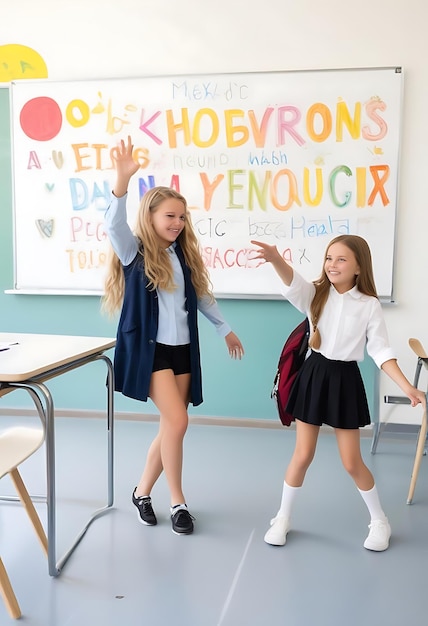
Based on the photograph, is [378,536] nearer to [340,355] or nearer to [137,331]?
[340,355]

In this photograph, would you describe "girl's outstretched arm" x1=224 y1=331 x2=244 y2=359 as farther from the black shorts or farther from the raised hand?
the raised hand

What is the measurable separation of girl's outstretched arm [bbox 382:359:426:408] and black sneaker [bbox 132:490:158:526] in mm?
1045

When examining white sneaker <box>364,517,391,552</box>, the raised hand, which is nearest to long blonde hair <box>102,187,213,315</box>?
the raised hand

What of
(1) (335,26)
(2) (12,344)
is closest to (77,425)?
(2) (12,344)

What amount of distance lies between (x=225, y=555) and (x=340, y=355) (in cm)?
80

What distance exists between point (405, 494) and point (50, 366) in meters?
1.69

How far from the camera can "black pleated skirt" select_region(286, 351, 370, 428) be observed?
6.54 ft

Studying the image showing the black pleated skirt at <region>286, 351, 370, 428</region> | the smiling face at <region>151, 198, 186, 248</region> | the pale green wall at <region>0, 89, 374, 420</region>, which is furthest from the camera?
the pale green wall at <region>0, 89, 374, 420</region>

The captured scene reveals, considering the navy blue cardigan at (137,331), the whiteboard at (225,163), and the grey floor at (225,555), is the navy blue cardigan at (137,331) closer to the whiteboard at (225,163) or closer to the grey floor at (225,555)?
the grey floor at (225,555)

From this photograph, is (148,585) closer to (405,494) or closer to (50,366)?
(50,366)

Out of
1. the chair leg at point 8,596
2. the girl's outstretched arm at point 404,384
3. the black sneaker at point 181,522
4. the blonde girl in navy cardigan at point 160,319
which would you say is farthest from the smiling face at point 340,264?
the chair leg at point 8,596

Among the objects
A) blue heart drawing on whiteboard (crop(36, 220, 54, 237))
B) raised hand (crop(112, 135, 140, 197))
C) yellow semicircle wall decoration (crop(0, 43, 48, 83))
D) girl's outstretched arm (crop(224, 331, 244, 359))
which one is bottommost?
girl's outstretched arm (crop(224, 331, 244, 359))

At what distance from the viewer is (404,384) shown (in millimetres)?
1844

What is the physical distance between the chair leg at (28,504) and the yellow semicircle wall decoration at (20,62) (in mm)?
2632
